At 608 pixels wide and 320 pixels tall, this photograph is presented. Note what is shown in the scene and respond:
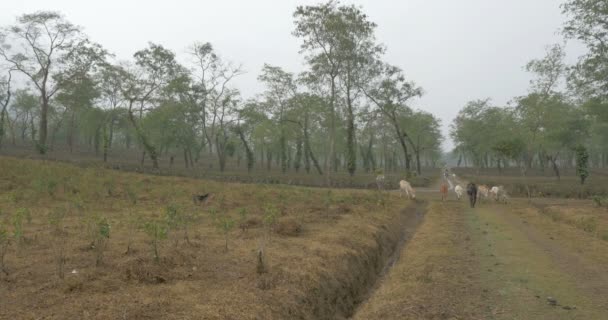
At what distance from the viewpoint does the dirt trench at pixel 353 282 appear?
30.9ft

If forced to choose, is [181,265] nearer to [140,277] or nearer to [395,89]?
[140,277]

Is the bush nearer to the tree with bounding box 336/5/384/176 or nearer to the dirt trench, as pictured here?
the dirt trench

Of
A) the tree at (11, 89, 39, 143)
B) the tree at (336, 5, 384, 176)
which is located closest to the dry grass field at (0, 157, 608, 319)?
the tree at (336, 5, 384, 176)

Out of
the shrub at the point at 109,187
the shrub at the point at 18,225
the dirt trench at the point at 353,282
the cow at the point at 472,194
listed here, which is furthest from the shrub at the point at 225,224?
the cow at the point at 472,194

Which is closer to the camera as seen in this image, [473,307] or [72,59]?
[473,307]

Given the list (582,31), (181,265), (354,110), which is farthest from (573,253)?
(354,110)

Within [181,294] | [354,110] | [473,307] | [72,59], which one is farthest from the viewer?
[354,110]

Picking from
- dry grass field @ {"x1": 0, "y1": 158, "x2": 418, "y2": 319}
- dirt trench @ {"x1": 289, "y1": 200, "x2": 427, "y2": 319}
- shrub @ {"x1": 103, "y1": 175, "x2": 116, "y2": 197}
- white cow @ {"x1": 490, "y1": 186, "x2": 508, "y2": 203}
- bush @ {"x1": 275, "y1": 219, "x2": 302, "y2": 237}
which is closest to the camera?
dry grass field @ {"x1": 0, "y1": 158, "x2": 418, "y2": 319}

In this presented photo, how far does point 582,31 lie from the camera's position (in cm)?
3416

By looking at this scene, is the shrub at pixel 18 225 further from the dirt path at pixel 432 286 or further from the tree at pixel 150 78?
the tree at pixel 150 78

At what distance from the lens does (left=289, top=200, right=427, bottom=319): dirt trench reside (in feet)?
30.9

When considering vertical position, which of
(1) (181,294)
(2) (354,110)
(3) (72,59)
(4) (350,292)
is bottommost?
(4) (350,292)

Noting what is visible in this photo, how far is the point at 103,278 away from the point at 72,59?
157 ft

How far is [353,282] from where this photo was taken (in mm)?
11680
